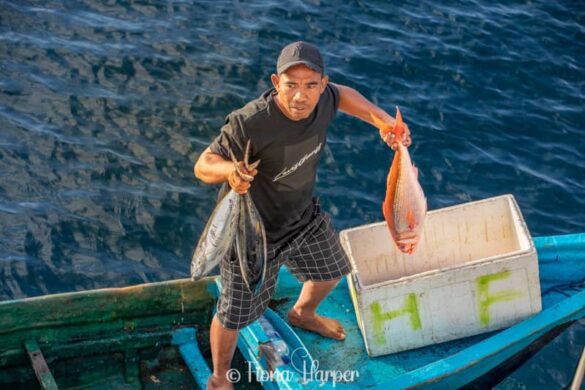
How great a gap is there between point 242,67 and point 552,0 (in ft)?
18.3

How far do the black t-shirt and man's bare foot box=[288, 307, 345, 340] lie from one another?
3.47ft

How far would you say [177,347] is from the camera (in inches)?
260

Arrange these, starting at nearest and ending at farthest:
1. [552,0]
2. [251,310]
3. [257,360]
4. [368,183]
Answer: [251,310] < [257,360] < [368,183] < [552,0]

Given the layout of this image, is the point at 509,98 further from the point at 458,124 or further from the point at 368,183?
the point at 368,183

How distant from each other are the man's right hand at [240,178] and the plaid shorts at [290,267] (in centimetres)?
86

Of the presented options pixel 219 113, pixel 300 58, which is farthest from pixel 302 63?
pixel 219 113

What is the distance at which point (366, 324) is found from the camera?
21.3 ft

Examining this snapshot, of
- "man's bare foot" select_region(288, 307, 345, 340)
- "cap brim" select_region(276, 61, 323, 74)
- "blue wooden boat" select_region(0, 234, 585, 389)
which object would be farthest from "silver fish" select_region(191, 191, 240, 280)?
"man's bare foot" select_region(288, 307, 345, 340)

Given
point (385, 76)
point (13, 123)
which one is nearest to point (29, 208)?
point (13, 123)

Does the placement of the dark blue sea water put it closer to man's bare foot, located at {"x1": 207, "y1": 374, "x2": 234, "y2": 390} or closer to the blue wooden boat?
the blue wooden boat

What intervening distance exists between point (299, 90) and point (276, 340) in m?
2.02

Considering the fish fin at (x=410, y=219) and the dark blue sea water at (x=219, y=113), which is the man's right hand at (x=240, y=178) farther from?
the dark blue sea water at (x=219, y=113)

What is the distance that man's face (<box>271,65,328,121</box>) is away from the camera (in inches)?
205

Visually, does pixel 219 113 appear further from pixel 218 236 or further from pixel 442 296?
pixel 218 236
